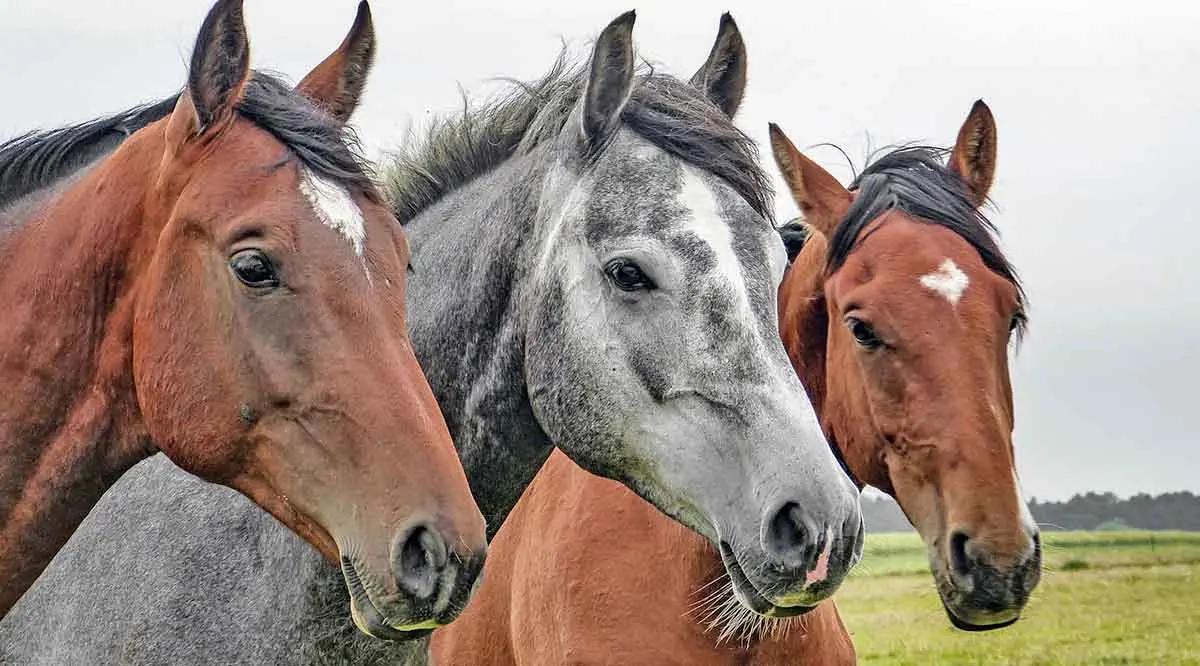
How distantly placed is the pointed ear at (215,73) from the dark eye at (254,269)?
477mm

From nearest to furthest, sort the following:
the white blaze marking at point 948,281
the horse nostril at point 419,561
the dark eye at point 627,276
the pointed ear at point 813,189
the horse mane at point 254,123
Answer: the horse nostril at point 419,561
the horse mane at point 254,123
the dark eye at point 627,276
the white blaze marking at point 948,281
the pointed ear at point 813,189

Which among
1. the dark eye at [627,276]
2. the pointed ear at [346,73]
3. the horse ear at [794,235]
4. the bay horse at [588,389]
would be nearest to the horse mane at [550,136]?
the bay horse at [588,389]

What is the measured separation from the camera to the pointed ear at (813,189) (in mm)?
6379

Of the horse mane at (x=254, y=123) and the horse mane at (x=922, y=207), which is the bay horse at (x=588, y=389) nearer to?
the horse mane at (x=254, y=123)

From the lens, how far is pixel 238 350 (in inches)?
136

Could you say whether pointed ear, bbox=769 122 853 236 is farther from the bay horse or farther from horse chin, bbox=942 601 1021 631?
horse chin, bbox=942 601 1021 631

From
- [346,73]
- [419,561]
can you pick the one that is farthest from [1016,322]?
[419,561]

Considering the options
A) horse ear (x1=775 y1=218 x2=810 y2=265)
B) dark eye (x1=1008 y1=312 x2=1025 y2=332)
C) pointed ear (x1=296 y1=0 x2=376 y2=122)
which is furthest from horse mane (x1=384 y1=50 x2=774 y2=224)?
horse ear (x1=775 y1=218 x2=810 y2=265)

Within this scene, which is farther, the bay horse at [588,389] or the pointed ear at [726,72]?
the pointed ear at [726,72]

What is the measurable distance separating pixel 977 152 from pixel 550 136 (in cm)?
273

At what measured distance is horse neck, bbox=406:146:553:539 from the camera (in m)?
4.66

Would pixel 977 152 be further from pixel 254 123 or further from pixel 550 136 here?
pixel 254 123

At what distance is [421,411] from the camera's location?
3.42 metres

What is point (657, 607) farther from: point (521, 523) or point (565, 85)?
point (565, 85)
